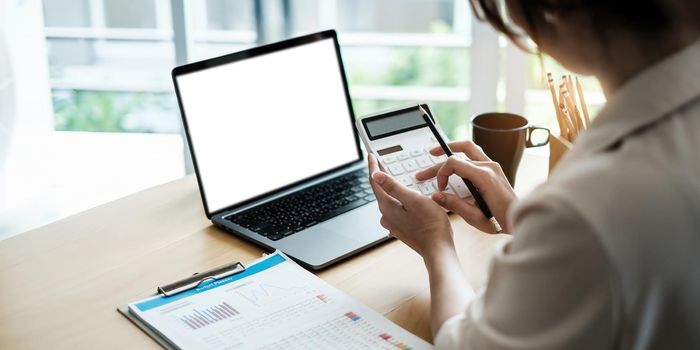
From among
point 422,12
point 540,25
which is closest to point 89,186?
point 422,12

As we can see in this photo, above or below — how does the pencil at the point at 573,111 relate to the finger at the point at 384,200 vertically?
above

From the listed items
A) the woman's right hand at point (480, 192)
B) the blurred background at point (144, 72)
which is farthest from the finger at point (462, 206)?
the blurred background at point (144, 72)

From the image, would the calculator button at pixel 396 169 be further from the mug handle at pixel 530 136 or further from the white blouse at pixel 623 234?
the white blouse at pixel 623 234

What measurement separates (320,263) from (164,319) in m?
0.23

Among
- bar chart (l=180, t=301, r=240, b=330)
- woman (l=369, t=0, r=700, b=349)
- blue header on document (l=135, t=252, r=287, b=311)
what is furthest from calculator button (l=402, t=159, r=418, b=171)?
woman (l=369, t=0, r=700, b=349)

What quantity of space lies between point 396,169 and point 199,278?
334 millimetres

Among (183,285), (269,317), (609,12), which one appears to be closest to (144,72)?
(183,285)

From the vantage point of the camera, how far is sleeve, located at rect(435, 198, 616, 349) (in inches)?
22.0

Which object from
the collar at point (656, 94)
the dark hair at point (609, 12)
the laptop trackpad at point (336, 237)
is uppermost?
the dark hair at point (609, 12)

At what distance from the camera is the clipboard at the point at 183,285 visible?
896mm

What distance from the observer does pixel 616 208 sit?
555mm

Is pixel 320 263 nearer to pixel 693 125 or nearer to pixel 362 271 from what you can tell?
pixel 362 271

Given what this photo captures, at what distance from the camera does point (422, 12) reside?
9.25 ft

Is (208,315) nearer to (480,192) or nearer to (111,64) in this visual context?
(480,192)
